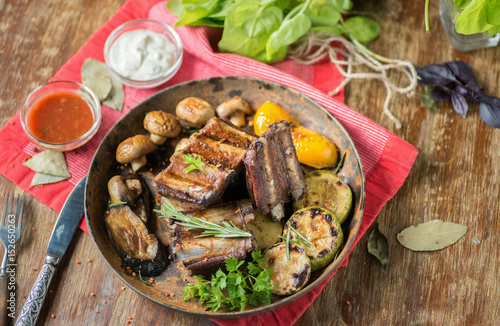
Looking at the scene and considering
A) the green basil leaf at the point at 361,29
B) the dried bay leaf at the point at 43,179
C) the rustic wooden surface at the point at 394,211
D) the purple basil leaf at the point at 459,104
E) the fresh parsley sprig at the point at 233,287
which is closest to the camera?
the fresh parsley sprig at the point at 233,287

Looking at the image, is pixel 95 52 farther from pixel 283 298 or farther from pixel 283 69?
pixel 283 298

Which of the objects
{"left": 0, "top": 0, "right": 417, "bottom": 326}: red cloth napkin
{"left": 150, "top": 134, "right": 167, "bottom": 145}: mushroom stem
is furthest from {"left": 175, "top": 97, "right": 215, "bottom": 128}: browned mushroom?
{"left": 0, "top": 0, "right": 417, "bottom": 326}: red cloth napkin

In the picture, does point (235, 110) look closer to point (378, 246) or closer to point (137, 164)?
point (137, 164)

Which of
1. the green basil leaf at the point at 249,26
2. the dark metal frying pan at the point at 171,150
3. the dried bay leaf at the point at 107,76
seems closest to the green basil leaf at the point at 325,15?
the green basil leaf at the point at 249,26

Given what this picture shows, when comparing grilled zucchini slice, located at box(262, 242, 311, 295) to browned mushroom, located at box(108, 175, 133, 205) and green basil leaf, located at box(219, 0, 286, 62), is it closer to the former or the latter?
browned mushroom, located at box(108, 175, 133, 205)

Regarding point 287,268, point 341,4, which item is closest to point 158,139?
point 287,268

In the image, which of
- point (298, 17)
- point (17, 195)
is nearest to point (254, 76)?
point (298, 17)

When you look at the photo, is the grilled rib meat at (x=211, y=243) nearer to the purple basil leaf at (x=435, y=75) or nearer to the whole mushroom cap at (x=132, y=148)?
the whole mushroom cap at (x=132, y=148)
